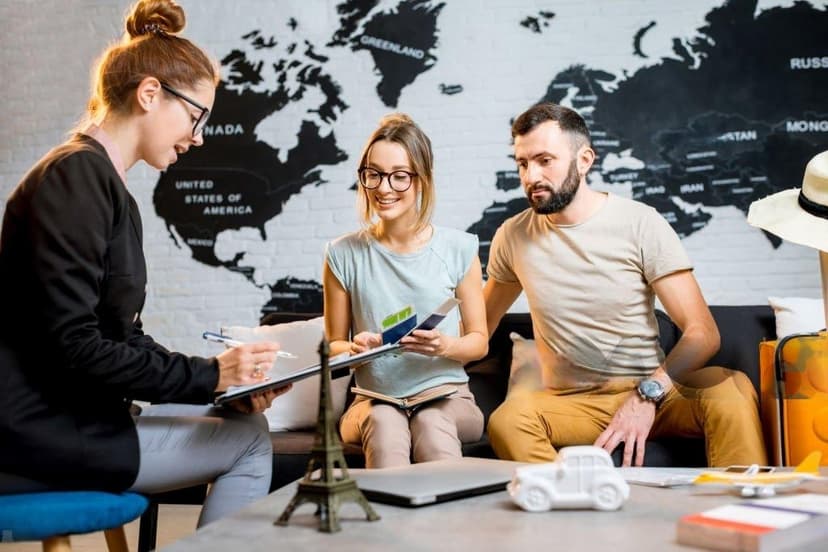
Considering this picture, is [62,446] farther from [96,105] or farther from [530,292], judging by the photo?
[530,292]

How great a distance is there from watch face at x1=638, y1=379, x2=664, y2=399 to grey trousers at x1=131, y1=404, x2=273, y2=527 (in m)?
1.14

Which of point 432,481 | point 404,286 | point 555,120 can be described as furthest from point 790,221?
point 432,481

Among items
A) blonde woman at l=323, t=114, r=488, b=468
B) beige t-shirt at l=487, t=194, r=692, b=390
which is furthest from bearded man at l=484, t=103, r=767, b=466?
blonde woman at l=323, t=114, r=488, b=468

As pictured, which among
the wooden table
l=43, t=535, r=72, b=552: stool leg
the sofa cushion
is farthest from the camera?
the sofa cushion

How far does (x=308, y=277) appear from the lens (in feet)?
13.7

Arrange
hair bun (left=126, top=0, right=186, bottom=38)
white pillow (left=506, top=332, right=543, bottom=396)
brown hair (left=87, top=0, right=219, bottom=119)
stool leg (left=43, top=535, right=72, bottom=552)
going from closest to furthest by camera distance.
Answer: stool leg (left=43, top=535, right=72, bottom=552) → brown hair (left=87, top=0, right=219, bottom=119) → hair bun (left=126, top=0, right=186, bottom=38) → white pillow (left=506, top=332, right=543, bottom=396)

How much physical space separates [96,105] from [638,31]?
2662 mm

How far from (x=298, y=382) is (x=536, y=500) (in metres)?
1.88

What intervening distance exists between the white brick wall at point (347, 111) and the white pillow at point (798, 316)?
2.64 feet

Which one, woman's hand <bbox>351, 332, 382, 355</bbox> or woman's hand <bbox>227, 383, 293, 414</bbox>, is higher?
woman's hand <bbox>351, 332, 382, 355</bbox>

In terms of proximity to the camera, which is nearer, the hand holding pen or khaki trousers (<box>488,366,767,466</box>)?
the hand holding pen

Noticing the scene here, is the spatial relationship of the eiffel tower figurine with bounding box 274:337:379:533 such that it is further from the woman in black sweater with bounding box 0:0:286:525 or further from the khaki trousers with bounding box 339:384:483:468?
the khaki trousers with bounding box 339:384:483:468

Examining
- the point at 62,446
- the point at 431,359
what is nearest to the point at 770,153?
the point at 431,359

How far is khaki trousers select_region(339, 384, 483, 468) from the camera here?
2.41 m
